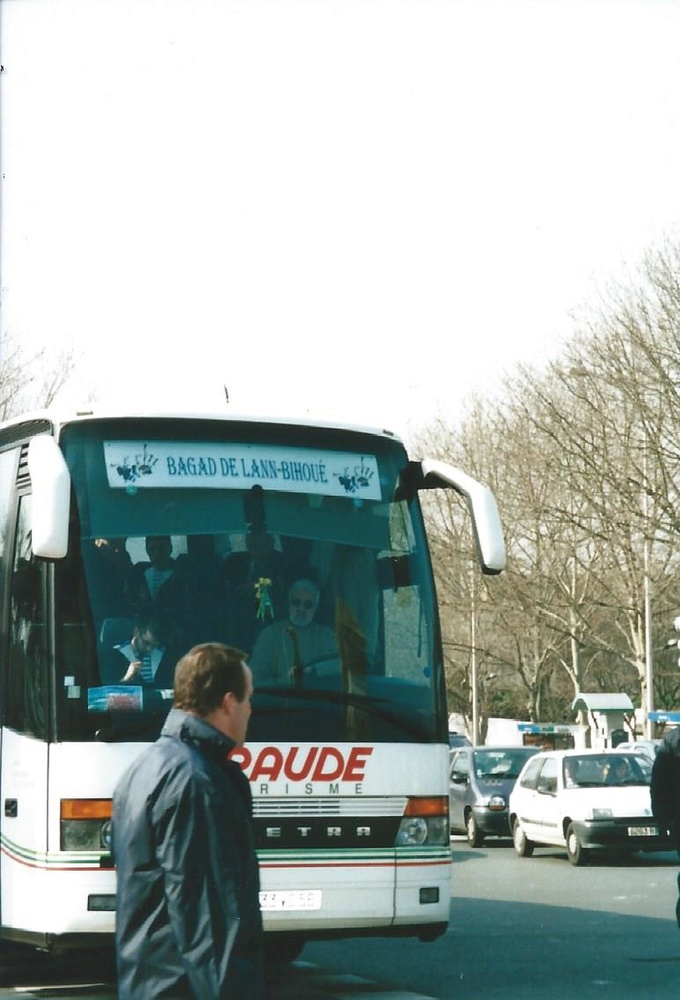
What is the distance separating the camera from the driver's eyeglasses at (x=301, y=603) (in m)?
9.10

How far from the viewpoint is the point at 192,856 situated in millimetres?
4203

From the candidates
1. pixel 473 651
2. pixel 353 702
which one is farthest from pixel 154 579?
pixel 473 651

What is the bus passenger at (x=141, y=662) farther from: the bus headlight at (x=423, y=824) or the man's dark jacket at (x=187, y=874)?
the man's dark jacket at (x=187, y=874)

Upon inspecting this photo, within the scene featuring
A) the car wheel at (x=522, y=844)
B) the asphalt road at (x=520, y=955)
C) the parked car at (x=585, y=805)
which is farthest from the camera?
the car wheel at (x=522, y=844)

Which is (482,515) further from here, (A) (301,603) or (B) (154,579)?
(B) (154,579)

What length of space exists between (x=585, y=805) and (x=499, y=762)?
22.2 feet

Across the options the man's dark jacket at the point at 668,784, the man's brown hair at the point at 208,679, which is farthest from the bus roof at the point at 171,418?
the man's brown hair at the point at 208,679

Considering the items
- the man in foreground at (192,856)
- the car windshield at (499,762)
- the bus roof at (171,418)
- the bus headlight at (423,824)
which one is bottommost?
the car windshield at (499,762)

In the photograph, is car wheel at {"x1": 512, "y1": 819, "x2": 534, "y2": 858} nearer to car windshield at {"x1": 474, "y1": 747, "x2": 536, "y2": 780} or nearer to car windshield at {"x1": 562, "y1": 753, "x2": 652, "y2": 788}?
car windshield at {"x1": 562, "y1": 753, "x2": 652, "y2": 788}

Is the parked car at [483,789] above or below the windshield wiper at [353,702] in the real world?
below

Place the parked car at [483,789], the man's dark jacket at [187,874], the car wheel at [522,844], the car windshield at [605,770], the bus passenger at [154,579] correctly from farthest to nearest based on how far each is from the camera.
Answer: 1. the parked car at [483,789]
2. the car wheel at [522,844]
3. the car windshield at [605,770]
4. the bus passenger at [154,579]
5. the man's dark jacket at [187,874]

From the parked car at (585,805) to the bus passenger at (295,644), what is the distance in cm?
1373

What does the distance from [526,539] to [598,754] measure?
2523 cm

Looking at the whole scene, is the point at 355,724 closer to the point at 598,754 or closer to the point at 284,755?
the point at 284,755
